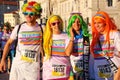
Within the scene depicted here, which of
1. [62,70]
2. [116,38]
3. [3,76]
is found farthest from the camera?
[3,76]

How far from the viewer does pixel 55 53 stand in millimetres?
6020

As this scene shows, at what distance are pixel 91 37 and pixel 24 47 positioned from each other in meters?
1.06

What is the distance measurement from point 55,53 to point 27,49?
1.52 ft

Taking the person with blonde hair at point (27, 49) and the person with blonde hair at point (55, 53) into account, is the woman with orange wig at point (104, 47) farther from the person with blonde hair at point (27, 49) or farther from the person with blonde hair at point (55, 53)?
the person with blonde hair at point (27, 49)

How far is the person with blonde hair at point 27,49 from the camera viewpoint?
6172 mm

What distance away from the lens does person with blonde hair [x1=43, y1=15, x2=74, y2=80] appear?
19.6ft

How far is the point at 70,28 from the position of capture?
A: 19.9 ft

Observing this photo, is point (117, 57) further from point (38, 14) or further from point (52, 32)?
point (38, 14)

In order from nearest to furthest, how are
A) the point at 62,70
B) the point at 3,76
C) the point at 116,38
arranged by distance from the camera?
the point at 116,38 < the point at 62,70 < the point at 3,76

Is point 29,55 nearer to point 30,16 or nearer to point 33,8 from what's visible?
point 30,16

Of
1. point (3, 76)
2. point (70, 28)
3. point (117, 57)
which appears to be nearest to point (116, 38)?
→ point (117, 57)

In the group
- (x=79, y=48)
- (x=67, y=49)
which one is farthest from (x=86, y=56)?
(x=67, y=49)

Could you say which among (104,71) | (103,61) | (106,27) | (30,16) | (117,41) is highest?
(30,16)

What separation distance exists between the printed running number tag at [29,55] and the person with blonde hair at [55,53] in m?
0.22
